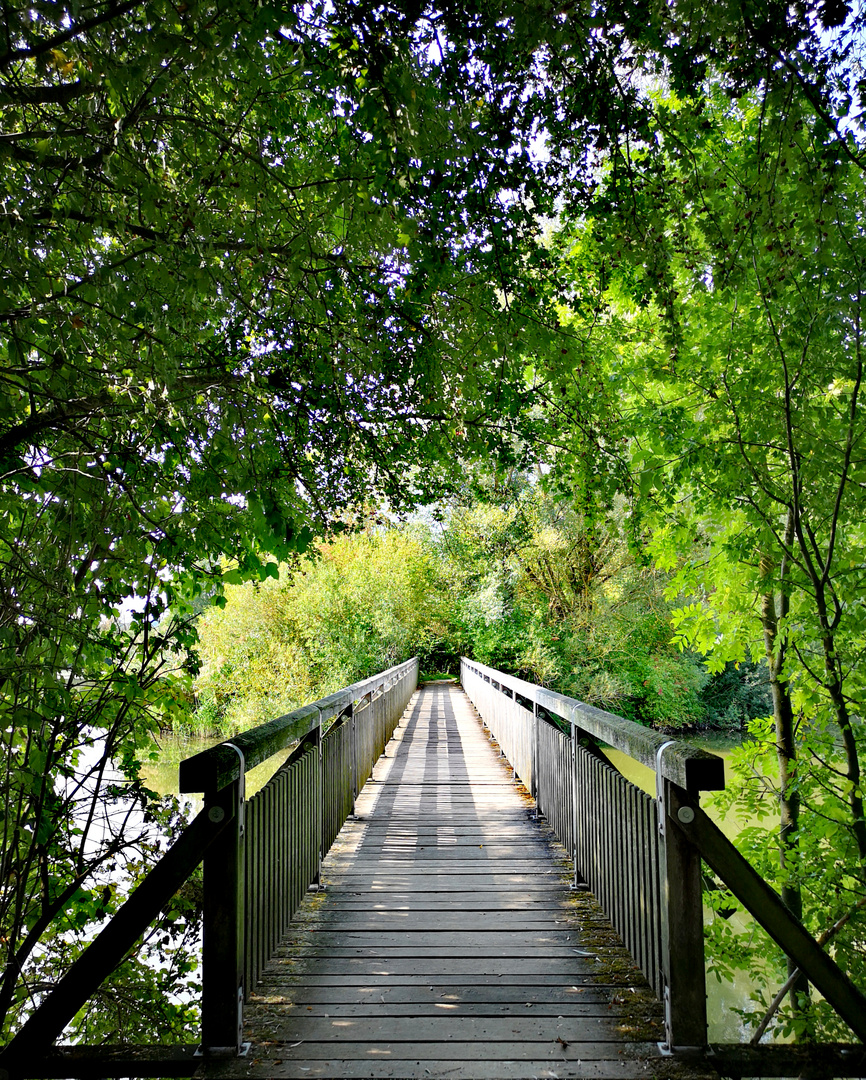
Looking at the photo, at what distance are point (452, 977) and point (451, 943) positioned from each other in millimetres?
365

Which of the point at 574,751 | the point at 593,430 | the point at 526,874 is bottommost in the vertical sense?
the point at 526,874

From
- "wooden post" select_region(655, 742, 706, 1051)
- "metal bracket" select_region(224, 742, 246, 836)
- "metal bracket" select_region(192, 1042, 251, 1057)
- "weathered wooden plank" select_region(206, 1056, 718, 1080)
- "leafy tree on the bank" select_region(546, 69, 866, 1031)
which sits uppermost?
"leafy tree on the bank" select_region(546, 69, 866, 1031)

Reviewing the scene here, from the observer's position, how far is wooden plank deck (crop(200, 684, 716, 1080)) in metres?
2.39

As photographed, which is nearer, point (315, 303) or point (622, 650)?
point (315, 303)

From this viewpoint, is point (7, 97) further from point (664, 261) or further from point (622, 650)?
point (622, 650)

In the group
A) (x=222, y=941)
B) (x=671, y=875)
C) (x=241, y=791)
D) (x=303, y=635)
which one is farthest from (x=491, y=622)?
(x=222, y=941)

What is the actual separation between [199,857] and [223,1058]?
73cm

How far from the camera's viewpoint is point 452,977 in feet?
9.97

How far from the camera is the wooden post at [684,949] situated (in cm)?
234

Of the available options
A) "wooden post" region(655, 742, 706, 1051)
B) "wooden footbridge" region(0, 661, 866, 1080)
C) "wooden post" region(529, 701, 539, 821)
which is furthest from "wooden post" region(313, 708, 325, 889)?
"wooden post" region(655, 742, 706, 1051)

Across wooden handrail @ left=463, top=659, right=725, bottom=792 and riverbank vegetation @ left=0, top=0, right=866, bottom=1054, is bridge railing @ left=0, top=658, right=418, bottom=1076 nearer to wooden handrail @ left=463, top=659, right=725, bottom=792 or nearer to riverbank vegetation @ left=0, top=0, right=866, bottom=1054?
riverbank vegetation @ left=0, top=0, right=866, bottom=1054

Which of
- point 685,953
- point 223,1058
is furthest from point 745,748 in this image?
point 223,1058

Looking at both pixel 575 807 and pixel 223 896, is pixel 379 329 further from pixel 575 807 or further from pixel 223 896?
pixel 223 896

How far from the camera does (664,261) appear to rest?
3.72 meters
